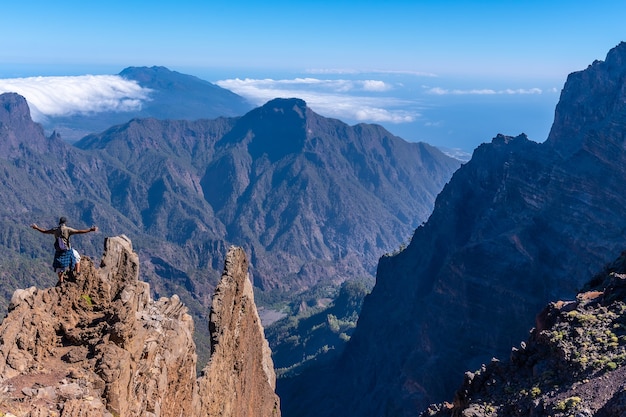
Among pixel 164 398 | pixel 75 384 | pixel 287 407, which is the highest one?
pixel 75 384

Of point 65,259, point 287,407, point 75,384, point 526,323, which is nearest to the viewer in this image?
point 75,384

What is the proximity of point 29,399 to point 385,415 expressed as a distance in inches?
2757

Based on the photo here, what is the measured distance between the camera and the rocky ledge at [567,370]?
26156mm

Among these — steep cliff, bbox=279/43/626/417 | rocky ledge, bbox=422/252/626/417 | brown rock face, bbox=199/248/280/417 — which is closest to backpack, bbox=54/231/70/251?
brown rock face, bbox=199/248/280/417

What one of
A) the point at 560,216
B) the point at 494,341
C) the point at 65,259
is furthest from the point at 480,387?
the point at 560,216

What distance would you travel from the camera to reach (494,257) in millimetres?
84500

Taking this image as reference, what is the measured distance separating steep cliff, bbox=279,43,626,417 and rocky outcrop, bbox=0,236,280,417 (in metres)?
55.8

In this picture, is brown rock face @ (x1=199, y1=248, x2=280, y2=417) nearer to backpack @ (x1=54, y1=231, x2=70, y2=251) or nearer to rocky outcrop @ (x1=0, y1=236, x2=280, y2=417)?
rocky outcrop @ (x1=0, y1=236, x2=280, y2=417)

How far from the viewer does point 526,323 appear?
75812 millimetres

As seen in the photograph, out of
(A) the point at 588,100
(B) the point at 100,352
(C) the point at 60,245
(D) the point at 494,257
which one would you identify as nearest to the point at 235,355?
(C) the point at 60,245

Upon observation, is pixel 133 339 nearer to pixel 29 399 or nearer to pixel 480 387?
pixel 29 399

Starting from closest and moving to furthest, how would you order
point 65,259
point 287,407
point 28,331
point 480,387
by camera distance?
point 28,331 → point 65,259 → point 480,387 → point 287,407

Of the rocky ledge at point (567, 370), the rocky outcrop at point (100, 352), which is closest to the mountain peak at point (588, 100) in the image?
the rocky ledge at point (567, 370)

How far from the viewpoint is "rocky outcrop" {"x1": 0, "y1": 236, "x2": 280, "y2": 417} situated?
17.1 m
